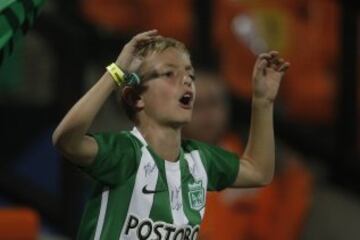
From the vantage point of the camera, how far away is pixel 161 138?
3090 millimetres

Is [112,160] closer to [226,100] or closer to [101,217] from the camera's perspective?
[101,217]

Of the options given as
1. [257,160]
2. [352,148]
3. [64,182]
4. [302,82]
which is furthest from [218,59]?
[257,160]

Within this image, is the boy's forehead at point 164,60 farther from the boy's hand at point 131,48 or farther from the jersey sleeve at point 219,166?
the jersey sleeve at point 219,166

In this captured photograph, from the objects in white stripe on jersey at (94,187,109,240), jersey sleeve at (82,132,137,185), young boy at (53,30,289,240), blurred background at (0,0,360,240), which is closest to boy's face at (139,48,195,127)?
young boy at (53,30,289,240)

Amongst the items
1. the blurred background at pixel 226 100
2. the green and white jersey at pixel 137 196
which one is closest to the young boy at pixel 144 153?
the green and white jersey at pixel 137 196

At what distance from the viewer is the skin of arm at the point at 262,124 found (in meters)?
3.27

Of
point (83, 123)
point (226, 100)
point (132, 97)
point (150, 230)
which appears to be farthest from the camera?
point (226, 100)

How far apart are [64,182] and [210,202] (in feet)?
1.89

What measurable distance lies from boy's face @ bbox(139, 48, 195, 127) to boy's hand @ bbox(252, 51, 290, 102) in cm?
25

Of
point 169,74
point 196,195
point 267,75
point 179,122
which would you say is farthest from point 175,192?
point 267,75

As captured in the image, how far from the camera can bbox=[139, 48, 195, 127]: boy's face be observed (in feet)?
10.0

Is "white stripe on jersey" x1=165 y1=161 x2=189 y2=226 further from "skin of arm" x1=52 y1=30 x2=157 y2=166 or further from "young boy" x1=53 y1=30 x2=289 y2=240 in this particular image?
"skin of arm" x1=52 y1=30 x2=157 y2=166

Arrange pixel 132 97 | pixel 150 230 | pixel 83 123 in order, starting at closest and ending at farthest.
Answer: pixel 83 123 < pixel 150 230 < pixel 132 97

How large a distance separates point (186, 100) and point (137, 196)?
0.27 m
